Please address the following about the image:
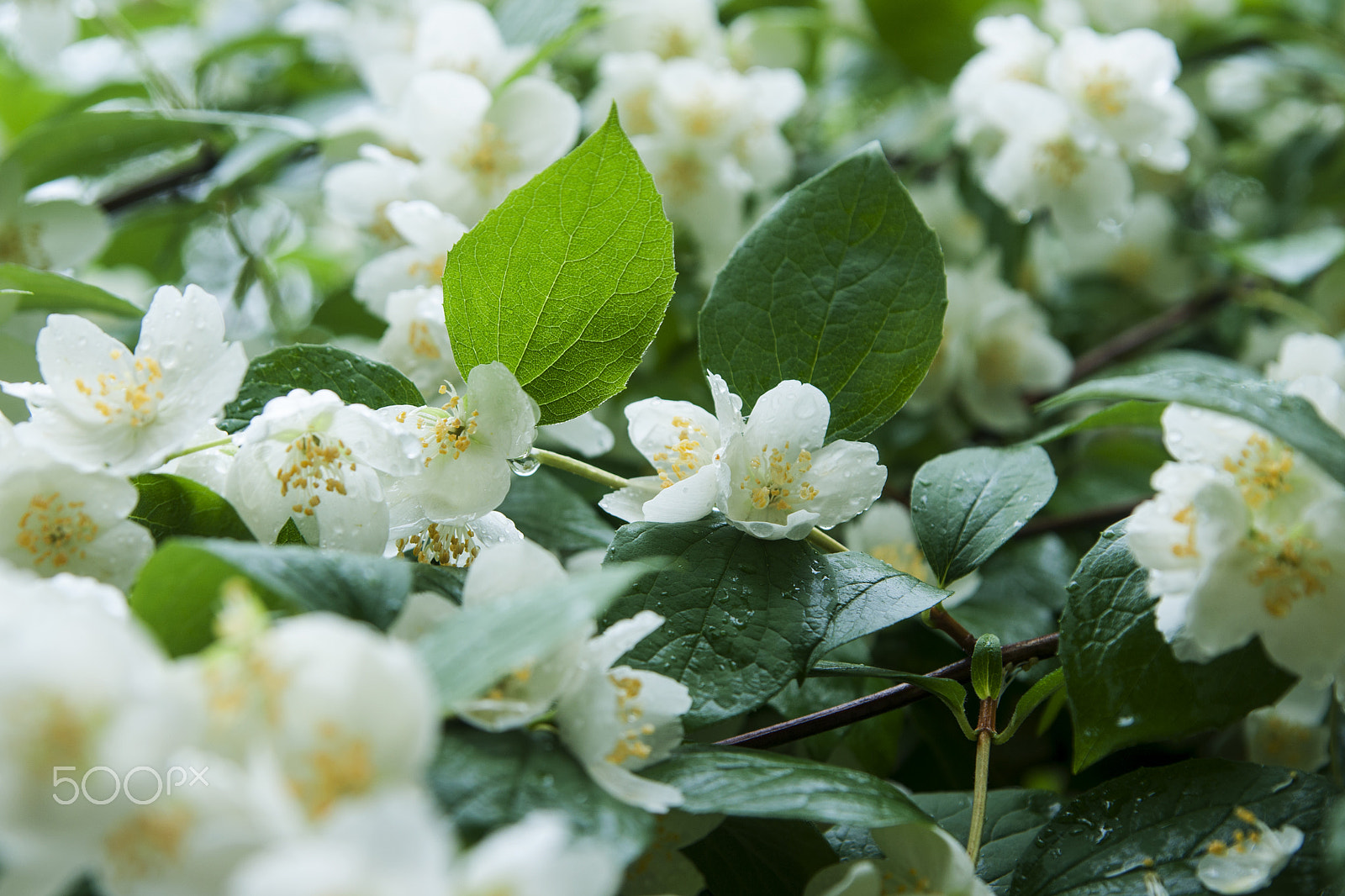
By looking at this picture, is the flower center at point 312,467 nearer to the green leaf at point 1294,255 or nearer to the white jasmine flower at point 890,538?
the white jasmine flower at point 890,538

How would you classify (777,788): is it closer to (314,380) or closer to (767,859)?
(767,859)

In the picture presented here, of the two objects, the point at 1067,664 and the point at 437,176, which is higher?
the point at 437,176

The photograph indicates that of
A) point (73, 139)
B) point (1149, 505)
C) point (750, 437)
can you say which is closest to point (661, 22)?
point (73, 139)

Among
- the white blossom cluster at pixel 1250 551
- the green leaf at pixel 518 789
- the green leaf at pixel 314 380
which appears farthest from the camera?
the green leaf at pixel 314 380

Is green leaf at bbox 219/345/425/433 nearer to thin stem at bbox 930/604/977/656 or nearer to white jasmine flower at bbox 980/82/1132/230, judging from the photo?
thin stem at bbox 930/604/977/656

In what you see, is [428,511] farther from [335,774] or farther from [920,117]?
[920,117]

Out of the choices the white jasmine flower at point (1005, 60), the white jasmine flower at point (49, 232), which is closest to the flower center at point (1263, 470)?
the white jasmine flower at point (1005, 60)
